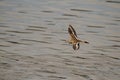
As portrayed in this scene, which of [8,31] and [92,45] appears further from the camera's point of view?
[8,31]

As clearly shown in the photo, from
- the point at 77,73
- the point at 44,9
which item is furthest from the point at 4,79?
the point at 44,9

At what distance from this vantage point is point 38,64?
15.5 metres

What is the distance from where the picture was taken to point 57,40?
18078 millimetres

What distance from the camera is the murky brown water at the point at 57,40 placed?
1477 centimetres

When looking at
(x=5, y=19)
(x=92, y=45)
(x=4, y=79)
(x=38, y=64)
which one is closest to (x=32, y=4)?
(x=5, y=19)

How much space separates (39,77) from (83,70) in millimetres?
1472

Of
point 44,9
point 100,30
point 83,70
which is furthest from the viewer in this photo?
point 44,9

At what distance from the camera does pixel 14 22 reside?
67.2ft

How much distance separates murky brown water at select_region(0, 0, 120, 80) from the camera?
48.4 feet

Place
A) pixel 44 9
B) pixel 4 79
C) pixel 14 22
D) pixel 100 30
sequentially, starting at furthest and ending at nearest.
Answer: pixel 44 9 → pixel 14 22 → pixel 100 30 → pixel 4 79

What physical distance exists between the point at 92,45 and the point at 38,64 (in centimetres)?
292

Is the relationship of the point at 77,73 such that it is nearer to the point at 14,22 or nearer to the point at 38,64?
the point at 38,64

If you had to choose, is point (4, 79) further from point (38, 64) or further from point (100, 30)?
point (100, 30)

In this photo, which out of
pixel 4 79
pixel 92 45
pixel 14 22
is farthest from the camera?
pixel 14 22
